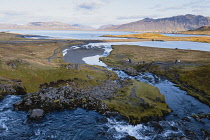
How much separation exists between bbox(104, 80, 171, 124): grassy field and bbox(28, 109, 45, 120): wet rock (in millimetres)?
13666

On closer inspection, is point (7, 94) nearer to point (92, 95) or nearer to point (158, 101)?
point (92, 95)

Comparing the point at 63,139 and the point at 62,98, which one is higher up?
the point at 62,98

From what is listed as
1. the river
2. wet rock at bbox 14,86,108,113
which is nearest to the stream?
the river

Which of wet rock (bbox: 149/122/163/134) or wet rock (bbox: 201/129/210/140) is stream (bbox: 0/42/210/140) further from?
wet rock (bbox: 201/129/210/140)

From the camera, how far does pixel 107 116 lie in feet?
99.6

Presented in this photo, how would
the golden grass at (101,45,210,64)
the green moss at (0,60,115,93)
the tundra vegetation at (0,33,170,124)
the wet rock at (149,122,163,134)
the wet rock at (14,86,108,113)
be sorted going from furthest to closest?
the golden grass at (101,45,210,64) → the green moss at (0,60,115,93) → the tundra vegetation at (0,33,170,124) → the wet rock at (14,86,108,113) → the wet rock at (149,122,163,134)

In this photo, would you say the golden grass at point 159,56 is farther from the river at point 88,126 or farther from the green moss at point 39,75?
the river at point 88,126

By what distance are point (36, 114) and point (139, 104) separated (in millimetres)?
21365

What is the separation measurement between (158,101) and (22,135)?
2903 cm

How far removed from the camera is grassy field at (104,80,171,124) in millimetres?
30294

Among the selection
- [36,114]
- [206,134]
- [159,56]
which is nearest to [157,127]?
[206,134]

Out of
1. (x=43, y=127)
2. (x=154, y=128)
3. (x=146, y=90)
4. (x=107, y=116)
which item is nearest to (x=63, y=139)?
(x=43, y=127)

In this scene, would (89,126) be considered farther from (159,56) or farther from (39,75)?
(159,56)

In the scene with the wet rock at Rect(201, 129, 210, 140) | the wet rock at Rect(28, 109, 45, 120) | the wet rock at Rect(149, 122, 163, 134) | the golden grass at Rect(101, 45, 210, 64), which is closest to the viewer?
the wet rock at Rect(201, 129, 210, 140)
